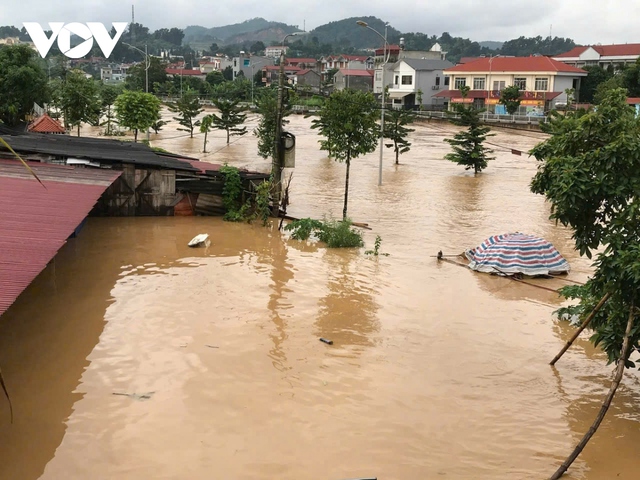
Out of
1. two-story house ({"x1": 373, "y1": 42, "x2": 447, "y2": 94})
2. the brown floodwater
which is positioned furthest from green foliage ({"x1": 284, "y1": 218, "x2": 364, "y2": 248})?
two-story house ({"x1": 373, "y1": 42, "x2": 447, "y2": 94})

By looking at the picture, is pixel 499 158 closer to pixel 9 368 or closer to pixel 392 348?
pixel 392 348

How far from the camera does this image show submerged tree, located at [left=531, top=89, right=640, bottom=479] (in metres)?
8.99

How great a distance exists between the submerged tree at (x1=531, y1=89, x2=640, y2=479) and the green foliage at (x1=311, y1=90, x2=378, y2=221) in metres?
12.1

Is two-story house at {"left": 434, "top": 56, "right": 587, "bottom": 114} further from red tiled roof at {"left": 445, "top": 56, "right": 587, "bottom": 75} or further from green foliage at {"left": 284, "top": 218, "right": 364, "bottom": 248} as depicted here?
green foliage at {"left": 284, "top": 218, "right": 364, "bottom": 248}

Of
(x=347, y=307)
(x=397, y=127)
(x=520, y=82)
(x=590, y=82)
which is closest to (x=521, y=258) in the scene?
(x=347, y=307)

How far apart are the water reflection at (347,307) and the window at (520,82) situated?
60381 mm

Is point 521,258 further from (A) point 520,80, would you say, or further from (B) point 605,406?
(A) point 520,80

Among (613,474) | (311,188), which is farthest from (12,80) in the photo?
(613,474)

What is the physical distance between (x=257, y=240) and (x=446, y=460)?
12.5m

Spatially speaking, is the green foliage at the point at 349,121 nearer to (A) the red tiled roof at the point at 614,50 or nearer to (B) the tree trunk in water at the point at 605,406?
(B) the tree trunk in water at the point at 605,406

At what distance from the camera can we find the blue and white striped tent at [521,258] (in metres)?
17.6

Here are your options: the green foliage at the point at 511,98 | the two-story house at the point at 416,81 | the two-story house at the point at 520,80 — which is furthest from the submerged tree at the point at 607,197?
the two-story house at the point at 416,81

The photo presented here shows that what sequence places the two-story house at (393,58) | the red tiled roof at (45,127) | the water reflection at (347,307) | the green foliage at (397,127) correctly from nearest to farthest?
the water reflection at (347,307) → the green foliage at (397,127) → the red tiled roof at (45,127) → the two-story house at (393,58)

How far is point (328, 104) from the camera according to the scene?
72.5ft
